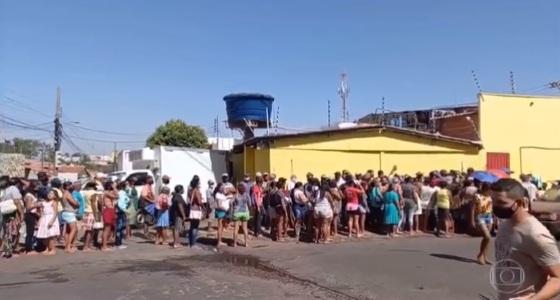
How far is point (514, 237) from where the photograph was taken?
4.41m

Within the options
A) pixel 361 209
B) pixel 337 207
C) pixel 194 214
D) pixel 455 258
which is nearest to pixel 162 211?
pixel 194 214

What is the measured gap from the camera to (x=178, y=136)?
51.0 m

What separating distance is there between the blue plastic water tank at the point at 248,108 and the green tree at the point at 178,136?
22.7 meters

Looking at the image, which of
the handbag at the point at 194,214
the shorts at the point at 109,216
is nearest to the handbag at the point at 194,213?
the handbag at the point at 194,214

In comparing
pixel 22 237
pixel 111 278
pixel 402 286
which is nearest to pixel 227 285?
pixel 111 278

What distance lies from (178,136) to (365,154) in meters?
28.3

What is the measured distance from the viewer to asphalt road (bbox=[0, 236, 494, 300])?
9.94m

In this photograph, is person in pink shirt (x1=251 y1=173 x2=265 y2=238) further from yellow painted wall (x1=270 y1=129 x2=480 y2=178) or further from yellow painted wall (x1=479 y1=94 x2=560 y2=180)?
yellow painted wall (x1=479 y1=94 x2=560 y2=180)

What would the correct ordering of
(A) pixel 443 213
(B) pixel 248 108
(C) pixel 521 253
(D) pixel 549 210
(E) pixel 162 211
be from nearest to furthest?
(C) pixel 521 253
(E) pixel 162 211
(D) pixel 549 210
(A) pixel 443 213
(B) pixel 248 108

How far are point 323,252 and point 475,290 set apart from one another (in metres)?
5.29

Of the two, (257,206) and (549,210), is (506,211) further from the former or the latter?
(549,210)

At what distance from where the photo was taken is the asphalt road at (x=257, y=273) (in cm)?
994

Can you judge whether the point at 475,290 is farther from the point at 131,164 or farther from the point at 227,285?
the point at 131,164

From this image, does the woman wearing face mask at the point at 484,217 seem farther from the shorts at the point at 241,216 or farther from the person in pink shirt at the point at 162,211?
the person in pink shirt at the point at 162,211
